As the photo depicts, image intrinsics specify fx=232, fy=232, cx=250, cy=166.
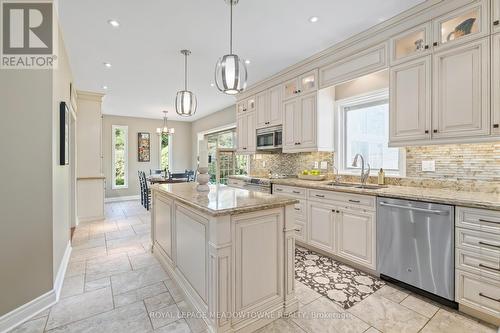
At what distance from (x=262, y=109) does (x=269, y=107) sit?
0.20 metres

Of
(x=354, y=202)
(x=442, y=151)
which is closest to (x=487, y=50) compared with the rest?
(x=442, y=151)

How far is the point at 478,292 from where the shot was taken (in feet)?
5.98

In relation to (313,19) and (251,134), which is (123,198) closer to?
(251,134)

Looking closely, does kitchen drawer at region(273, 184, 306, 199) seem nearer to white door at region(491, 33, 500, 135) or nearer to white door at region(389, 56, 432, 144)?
white door at region(389, 56, 432, 144)

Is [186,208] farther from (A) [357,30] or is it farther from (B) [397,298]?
(A) [357,30]

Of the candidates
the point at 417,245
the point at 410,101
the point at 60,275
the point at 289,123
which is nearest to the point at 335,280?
the point at 417,245

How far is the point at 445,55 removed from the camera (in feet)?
7.29

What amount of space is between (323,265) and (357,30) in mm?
2820

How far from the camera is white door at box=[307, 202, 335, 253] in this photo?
2.90 metres

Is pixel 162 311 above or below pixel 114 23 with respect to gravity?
below

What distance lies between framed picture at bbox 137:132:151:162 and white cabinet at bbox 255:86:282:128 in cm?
490

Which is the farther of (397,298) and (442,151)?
(442,151)

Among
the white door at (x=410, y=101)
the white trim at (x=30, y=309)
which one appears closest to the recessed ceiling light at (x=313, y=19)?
the white door at (x=410, y=101)

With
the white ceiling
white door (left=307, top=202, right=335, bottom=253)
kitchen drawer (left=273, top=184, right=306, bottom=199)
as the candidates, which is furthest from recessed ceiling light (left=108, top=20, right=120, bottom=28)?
white door (left=307, top=202, right=335, bottom=253)
